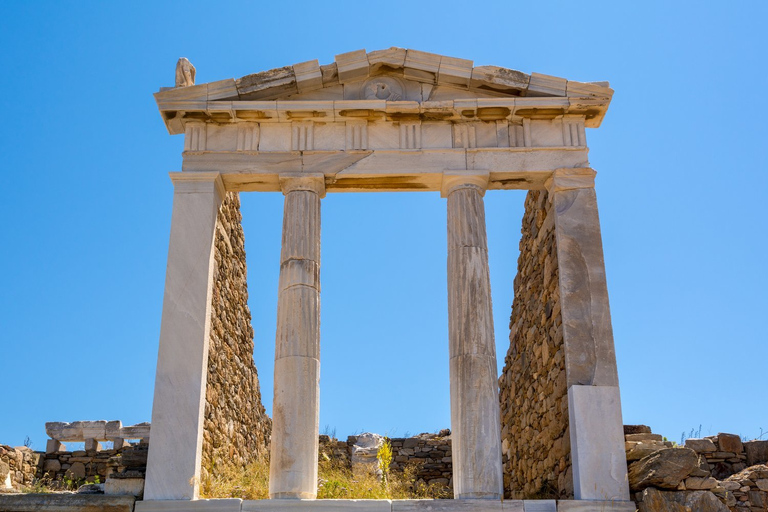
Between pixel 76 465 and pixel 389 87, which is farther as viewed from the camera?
pixel 76 465

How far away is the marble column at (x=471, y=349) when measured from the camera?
10742 mm

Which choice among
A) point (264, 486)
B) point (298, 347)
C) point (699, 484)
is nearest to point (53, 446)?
point (264, 486)

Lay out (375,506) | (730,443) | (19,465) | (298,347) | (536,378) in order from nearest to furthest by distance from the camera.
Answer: (375,506) → (298,347) → (730,443) → (536,378) → (19,465)

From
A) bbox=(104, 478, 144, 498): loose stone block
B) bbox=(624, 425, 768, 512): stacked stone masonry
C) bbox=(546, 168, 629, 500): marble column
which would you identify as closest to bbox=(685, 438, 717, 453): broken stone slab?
bbox=(624, 425, 768, 512): stacked stone masonry

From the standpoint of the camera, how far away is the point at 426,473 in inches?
630

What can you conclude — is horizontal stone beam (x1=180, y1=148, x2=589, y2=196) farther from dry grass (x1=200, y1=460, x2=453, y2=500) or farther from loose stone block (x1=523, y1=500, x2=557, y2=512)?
loose stone block (x1=523, y1=500, x2=557, y2=512)

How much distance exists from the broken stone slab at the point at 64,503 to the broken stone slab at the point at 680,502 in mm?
5884

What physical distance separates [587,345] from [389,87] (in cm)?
448

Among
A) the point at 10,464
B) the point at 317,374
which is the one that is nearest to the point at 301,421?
the point at 317,374

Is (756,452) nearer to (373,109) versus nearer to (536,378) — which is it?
(536,378)

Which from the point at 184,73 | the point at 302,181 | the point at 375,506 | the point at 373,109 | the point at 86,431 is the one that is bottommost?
the point at 375,506

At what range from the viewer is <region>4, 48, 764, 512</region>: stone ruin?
10.7 m

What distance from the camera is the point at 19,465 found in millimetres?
15453

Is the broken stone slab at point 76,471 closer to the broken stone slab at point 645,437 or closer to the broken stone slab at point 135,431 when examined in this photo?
the broken stone slab at point 135,431
